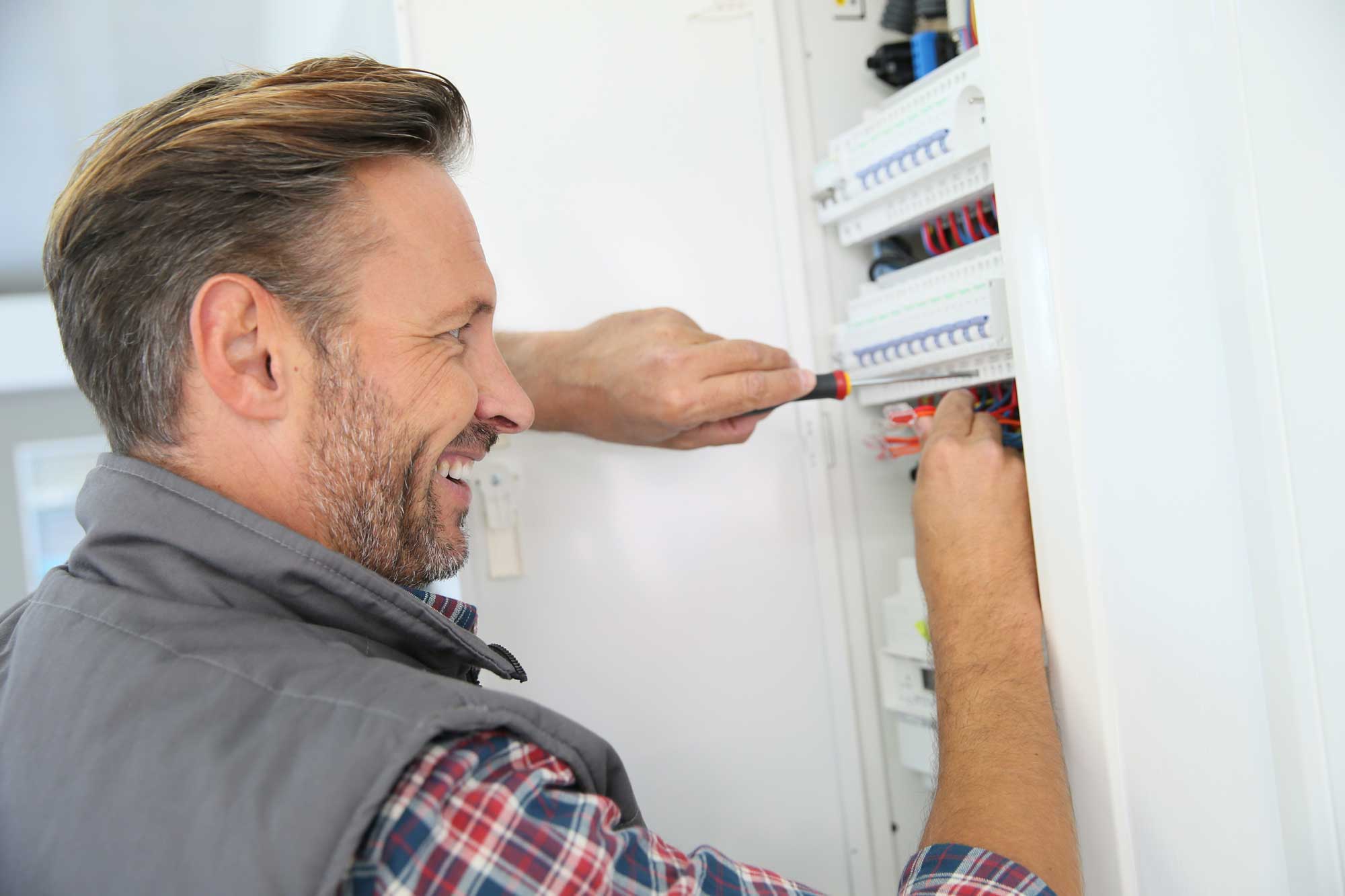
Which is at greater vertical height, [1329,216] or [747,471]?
[1329,216]

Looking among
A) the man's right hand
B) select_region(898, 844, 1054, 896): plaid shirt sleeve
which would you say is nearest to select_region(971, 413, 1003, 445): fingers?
the man's right hand

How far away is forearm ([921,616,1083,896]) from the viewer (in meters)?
0.89

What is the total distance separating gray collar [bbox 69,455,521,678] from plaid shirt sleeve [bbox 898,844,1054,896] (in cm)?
48

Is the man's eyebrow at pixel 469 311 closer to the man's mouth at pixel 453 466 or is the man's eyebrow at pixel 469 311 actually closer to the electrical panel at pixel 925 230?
the man's mouth at pixel 453 466

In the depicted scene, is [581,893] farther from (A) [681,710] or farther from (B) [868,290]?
(B) [868,290]

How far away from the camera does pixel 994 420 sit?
1.16 m

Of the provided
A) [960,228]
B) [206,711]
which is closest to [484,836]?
[206,711]

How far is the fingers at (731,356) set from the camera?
4.10 feet

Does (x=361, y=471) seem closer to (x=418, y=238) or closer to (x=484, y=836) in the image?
(x=418, y=238)

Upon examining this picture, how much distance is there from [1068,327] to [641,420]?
0.55 meters

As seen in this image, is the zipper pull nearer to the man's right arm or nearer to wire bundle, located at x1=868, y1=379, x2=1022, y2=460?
the man's right arm

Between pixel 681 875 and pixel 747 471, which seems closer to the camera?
pixel 681 875

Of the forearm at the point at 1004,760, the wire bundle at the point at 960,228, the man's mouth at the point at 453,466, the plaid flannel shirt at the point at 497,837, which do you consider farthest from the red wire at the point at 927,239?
the plaid flannel shirt at the point at 497,837

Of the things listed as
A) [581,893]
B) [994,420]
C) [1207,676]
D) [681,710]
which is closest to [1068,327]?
[994,420]
